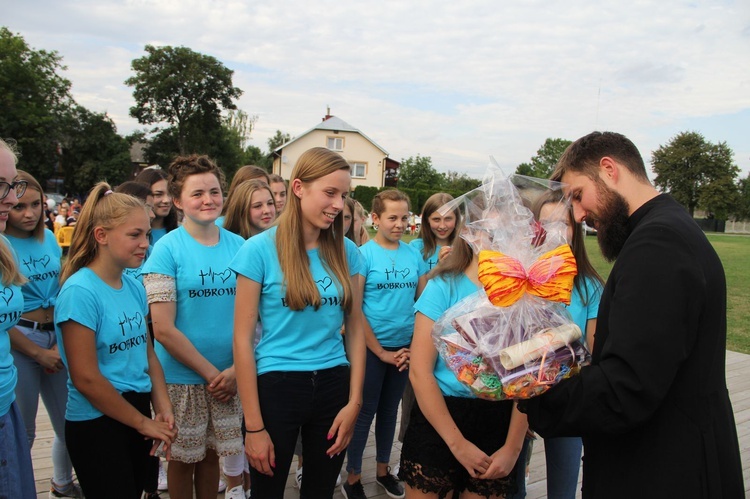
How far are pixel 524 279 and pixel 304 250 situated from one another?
3.70 feet

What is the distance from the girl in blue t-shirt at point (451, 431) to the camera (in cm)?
207

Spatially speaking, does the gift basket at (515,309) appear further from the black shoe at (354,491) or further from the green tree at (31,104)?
the green tree at (31,104)

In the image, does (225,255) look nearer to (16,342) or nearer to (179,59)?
(16,342)

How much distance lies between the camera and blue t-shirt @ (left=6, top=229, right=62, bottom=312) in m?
3.05

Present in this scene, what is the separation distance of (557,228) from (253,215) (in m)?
2.53

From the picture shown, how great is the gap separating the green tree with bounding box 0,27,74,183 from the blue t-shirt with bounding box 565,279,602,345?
4529cm

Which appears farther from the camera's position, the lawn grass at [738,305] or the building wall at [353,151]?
the building wall at [353,151]

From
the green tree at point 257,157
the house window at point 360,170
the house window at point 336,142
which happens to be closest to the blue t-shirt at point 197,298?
the house window at point 360,170

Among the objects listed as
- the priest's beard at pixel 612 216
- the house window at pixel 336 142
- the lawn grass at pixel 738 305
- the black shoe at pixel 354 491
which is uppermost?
the house window at pixel 336 142

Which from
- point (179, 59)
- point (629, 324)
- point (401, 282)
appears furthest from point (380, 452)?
point (179, 59)

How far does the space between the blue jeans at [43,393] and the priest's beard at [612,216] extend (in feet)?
10.3

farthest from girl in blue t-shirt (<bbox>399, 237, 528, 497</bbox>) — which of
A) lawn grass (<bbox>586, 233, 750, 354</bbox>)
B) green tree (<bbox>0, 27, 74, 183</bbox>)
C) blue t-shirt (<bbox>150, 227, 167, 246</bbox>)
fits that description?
green tree (<bbox>0, 27, 74, 183</bbox>)

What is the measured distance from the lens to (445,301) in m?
2.15

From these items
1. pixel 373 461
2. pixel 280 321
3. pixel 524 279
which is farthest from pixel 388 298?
pixel 524 279
